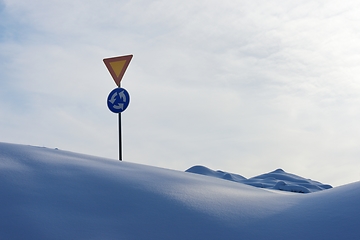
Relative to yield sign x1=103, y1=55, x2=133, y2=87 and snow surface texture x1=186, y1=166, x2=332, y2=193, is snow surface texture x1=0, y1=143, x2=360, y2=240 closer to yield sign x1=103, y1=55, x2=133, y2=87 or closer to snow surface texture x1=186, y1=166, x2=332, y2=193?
yield sign x1=103, y1=55, x2=133, y2=87

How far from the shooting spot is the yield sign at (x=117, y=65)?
752cm

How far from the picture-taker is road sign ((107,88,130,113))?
741 cm

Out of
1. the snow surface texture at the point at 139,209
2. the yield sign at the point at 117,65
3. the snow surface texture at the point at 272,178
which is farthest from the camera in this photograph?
the snow surface texture at the point at 272,178

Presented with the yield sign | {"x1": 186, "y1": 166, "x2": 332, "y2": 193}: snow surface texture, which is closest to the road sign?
the yield sign

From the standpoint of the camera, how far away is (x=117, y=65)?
299 inches

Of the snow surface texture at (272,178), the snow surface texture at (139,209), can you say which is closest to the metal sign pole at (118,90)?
the snow surface texture at (139,209)

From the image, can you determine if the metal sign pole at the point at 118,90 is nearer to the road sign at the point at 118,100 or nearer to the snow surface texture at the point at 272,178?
the road sign at the point at 118,100

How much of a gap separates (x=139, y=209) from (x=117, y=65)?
5.18m

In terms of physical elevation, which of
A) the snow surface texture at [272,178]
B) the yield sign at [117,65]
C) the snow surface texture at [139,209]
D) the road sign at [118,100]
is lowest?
the snow surface texture at [139,209]

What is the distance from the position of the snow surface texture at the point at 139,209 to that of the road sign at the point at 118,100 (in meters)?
4.01

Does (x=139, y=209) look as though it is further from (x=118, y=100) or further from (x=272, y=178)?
(x=272, y=178)

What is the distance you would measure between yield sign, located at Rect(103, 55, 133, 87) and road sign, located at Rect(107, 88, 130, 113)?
0.70ft

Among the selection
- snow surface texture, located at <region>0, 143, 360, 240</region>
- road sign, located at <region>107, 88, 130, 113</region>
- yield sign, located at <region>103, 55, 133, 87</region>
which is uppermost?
yield sign, located at <region>103, 55, 133, 87</region>

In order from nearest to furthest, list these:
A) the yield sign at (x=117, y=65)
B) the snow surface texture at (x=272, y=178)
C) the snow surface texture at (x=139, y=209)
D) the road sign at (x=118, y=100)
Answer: the snow surface texture at (x=139, y=209) → the road sign at (x=118, y=100) → the yield sign at (x=117, y=65) → the snow surface texture at (x=272, y=178)
